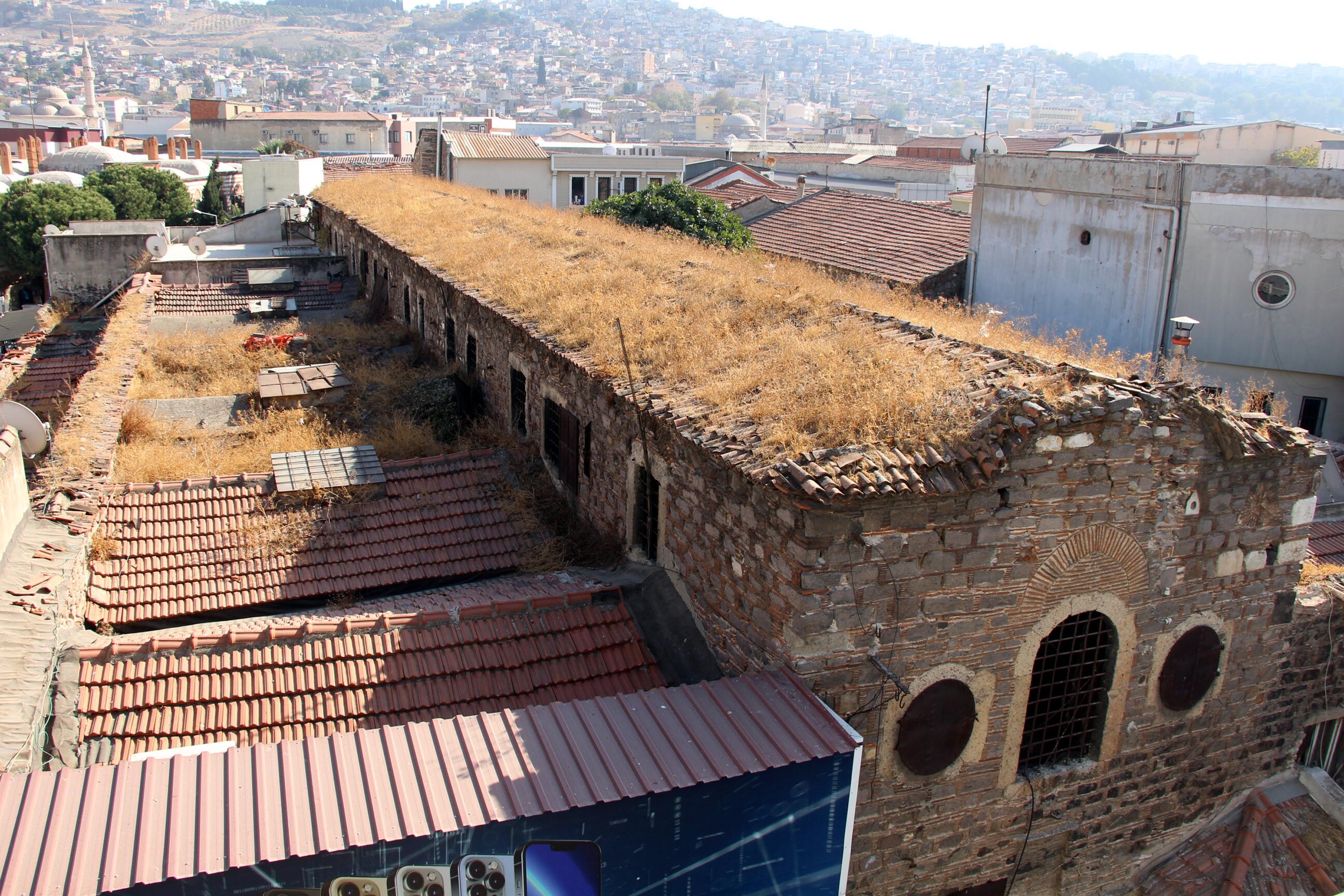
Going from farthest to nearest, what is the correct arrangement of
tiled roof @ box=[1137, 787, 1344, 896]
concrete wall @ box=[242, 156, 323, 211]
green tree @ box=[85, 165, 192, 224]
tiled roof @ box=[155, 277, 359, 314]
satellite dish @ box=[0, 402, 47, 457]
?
1. green tree @ box=[85, 165, 192, 224]
2. concrete wall @ box=[242, 156, 323, 211]
3. tiled roof @ box=[155, 277, 359, 314]
4. satellite dish @ box=[0, 402, 47, 457]
5. tiled roof @ box=[1137, 787, 1344, 896]

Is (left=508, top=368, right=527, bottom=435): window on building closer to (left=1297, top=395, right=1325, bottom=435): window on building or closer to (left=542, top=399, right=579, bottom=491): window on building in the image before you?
(left=542, top=399, right=579, bottom=491): window on building

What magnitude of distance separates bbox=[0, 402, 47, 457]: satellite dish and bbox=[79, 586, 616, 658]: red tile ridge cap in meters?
3.52

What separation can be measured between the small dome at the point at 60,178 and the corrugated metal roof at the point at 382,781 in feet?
169

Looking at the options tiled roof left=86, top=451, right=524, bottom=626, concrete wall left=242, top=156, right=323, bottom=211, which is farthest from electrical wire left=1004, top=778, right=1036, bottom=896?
concrete wall left=242, top=156, right=323, bottom=211

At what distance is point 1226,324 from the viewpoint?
1841 centimetres

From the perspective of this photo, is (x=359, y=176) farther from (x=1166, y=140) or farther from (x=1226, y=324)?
(x=1226, y=324)

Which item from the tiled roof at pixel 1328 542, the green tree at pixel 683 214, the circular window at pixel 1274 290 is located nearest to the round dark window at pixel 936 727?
the tiled roof at pixel 1328 542

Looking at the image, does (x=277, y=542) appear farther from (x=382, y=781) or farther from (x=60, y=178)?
(x=60, y=178)

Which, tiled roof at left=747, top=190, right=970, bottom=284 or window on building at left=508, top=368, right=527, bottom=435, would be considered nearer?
window on building at left=508, top=368, right=527, bottom=435

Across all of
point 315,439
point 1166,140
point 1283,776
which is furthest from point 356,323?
point 1166,140

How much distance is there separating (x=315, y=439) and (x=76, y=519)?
378 centimetres

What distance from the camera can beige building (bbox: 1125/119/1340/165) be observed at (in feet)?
84.0

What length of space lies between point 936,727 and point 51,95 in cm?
17882

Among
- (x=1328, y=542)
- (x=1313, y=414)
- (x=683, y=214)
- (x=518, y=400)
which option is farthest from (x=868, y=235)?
(x=518, y=400)
